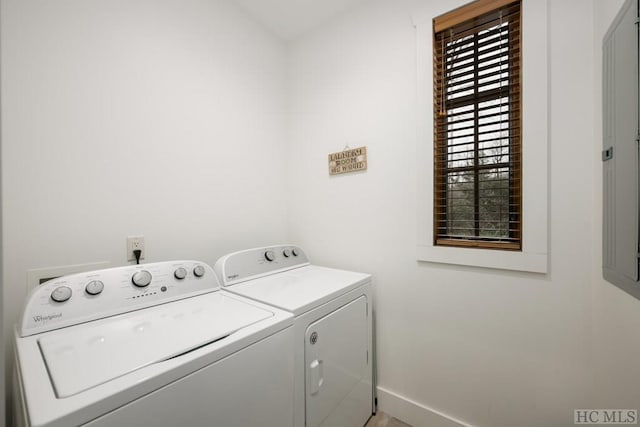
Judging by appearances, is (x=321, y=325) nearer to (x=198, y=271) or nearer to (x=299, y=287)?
(x=299, y=287)

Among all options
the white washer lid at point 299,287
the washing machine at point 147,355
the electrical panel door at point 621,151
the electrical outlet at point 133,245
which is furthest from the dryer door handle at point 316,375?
the electrical panel door at point 621,151

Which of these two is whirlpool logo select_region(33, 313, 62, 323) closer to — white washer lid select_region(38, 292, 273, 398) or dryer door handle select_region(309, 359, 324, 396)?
white washer lid select_region(38, 292, 273, 398)

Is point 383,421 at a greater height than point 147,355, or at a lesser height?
lesser

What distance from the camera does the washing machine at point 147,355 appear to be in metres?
0.70

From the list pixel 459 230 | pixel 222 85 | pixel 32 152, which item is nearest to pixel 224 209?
pixel 222 85

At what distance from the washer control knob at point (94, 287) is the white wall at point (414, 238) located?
50.1 inches

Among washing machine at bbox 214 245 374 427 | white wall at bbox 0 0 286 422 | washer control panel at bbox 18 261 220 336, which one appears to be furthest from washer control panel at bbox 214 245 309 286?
white wall at bbox 0 0 286 422

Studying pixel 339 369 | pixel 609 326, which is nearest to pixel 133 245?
pixel 339 369

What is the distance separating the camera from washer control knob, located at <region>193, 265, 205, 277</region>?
138 centimetres

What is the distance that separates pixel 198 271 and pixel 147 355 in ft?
1.93

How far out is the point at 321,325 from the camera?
4.11ft

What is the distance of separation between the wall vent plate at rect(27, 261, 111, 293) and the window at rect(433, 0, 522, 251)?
1.68 metres

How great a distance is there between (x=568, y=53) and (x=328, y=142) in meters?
1.28

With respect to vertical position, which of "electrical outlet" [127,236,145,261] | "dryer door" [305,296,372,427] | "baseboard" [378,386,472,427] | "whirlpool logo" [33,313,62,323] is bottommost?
"baseboard" [378,386,472,427]
